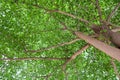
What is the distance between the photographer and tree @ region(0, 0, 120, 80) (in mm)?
6527

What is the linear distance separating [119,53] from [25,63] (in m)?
4.41

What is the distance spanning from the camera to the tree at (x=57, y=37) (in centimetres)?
653

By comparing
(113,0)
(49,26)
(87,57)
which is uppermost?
(113,0)

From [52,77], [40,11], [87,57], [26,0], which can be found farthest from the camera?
[87,57]

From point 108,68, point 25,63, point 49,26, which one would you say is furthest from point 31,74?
point 108,68

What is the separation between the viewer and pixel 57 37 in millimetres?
8188

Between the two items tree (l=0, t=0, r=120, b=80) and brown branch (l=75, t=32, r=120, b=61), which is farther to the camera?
tree (l=0, t=0, r=120, b=80)

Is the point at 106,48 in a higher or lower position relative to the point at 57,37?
higher

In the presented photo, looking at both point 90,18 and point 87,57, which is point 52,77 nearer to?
point 87,57

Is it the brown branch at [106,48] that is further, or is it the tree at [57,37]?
the tree at [57,37]

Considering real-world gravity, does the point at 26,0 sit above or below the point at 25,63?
above

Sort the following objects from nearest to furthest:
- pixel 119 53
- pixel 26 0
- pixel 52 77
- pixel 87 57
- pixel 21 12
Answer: pixel 119 53 < pixel 26 0 < pixel 21 12 < pixel 52 77 < pixel 87 57

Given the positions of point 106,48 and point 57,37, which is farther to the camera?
point 57,37

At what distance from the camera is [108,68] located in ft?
28.5
